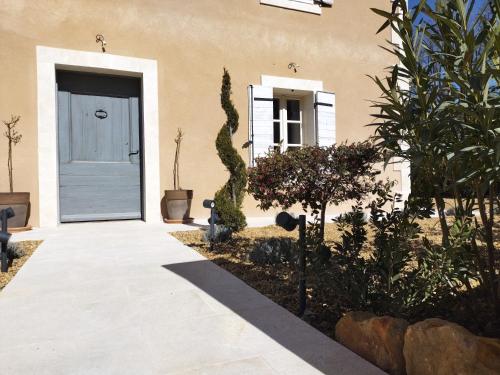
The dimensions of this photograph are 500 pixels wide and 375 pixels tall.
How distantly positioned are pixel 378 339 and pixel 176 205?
478 centimetres

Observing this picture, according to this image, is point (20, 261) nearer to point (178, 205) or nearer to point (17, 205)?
point (17, 205)

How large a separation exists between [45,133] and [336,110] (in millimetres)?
5233

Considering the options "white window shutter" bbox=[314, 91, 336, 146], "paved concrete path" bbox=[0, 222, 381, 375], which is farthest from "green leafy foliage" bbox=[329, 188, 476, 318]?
"white window shutter" bbox=[314, 91, 336, 146]

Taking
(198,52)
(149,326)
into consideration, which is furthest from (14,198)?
(149,326)

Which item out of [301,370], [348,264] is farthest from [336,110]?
[301,370]

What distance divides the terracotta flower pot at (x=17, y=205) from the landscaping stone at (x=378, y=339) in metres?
4.97

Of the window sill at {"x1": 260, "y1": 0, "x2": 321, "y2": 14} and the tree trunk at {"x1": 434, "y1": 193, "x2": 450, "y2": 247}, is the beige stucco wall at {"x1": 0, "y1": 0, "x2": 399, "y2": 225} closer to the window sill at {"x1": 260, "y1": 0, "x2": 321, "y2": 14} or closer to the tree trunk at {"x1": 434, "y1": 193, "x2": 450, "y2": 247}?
the window sill at {"x1": 260, "y1": 0, "x2": 321, "y2": 14}

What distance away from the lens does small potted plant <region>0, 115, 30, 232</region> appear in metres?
5.13

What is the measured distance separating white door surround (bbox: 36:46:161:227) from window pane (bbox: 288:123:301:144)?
2.78m

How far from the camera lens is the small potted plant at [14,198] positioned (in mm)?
5129

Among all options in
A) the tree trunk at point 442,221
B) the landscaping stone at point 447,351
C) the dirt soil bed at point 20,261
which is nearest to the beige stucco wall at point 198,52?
the dirt soil bed at point 20,261

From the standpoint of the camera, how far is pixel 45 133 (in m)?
5.58

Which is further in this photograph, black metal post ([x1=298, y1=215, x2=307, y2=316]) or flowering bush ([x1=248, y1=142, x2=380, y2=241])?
flowering bush ([x1=248, y1=142, x2=380, y2=241])

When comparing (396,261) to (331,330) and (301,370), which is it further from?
(301,370)
